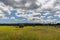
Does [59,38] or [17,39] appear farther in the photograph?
[59,38]

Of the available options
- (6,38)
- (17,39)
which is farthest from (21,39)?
(6,38)

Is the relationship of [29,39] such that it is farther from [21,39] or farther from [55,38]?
[55,38]

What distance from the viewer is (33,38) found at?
1702 centimetres

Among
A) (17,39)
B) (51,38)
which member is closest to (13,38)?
(17,39)

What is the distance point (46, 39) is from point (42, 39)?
1.09 ft

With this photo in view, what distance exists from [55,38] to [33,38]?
1.90m

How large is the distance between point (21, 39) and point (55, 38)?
3038mm

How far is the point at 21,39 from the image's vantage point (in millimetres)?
16203

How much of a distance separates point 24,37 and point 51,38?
231 centimetres

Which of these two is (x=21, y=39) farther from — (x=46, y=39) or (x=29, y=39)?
(x=46, y=39)

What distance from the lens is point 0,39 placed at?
16.5 m

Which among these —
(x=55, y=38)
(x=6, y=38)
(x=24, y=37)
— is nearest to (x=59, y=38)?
→ (x=55, y=38)

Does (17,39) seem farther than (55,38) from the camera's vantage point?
No

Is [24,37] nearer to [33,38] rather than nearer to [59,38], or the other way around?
[33,38]
